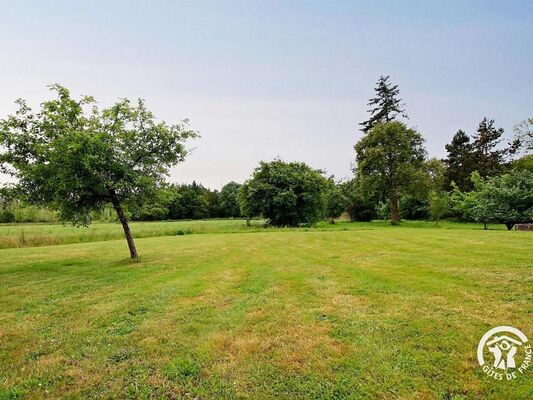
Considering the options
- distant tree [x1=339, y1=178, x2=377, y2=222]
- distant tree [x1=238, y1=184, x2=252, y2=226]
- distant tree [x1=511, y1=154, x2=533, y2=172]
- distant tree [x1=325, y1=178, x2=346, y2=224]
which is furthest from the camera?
distant tree [x1=339, y1=178, x2=377, y2=222]

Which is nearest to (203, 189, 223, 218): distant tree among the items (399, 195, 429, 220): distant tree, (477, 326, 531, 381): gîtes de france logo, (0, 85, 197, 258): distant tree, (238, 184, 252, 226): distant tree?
(238, 184, 252, 226): distant tree

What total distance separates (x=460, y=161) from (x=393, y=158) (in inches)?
1123

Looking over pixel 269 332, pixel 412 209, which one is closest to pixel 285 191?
pixel 412 209

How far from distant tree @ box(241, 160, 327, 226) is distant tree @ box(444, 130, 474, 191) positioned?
28144mm

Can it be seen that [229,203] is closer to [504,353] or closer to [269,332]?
[269,332]

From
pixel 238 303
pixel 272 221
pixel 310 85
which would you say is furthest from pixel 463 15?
pixel 272 221

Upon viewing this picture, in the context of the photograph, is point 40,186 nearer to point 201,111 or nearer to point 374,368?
point 374,368

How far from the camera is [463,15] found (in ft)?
46.2

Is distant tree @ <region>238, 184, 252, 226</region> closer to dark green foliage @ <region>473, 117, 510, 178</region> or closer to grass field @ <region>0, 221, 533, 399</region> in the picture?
grass field @ <region>0, 221, 533, 399</region>

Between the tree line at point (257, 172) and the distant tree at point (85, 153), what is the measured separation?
4 centimetres

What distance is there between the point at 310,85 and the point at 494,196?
68.8 ft

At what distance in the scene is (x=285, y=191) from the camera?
3494cm

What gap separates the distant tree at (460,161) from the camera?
5009 centimetres

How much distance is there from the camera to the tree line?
10.8 meters
